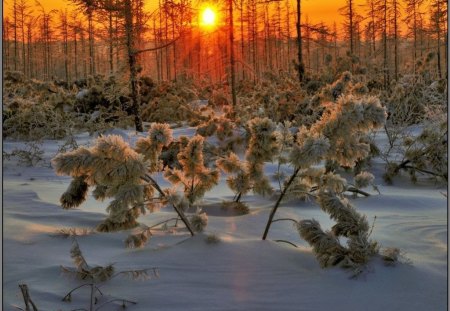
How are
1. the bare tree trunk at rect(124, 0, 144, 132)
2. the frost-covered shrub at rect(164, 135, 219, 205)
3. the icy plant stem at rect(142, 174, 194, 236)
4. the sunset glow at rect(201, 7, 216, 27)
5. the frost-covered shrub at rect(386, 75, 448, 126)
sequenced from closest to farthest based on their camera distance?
the icy plant stem at rect(142, 174, 194, 236)
the frost-covered shrub at rect(164, 135, 219, 205)
the frost-covered shrub at rect(386, 75, 448, 126)
the bare tree trunk at rect(124, 0, 144, 132)
the sunset glow at rect(201, 7, 216, 27)

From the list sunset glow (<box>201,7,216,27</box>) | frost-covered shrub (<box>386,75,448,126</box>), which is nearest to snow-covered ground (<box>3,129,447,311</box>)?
frost-covered shrub (<box>386,75,448,126</box>)

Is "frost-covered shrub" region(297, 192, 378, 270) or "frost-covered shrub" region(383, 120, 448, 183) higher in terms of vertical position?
"frost-covered shrub" region(383, 120, 448, 183)

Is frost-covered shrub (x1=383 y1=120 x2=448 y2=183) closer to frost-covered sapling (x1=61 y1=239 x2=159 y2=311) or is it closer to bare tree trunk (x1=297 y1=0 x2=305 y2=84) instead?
frost-covered sapling (x1=61 y1=239 x2=159 y2=311)

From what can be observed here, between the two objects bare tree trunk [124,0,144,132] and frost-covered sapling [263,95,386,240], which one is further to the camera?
bare tree trunk [124,0,144,132]

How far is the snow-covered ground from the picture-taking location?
2453mm

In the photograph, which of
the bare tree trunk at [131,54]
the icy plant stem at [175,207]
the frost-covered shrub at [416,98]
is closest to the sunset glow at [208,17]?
the bare tree trunk at [131,54]

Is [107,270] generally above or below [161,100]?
below

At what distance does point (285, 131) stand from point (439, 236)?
1372 millimetres

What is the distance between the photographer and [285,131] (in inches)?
161

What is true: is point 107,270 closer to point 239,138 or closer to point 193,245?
point 193,245

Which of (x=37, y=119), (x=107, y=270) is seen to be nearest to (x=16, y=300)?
(x=107, y=270)

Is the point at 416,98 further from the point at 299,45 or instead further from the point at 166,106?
the point at 166,106

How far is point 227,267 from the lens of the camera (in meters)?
2.88

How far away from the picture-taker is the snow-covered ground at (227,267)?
2453 millimetres
